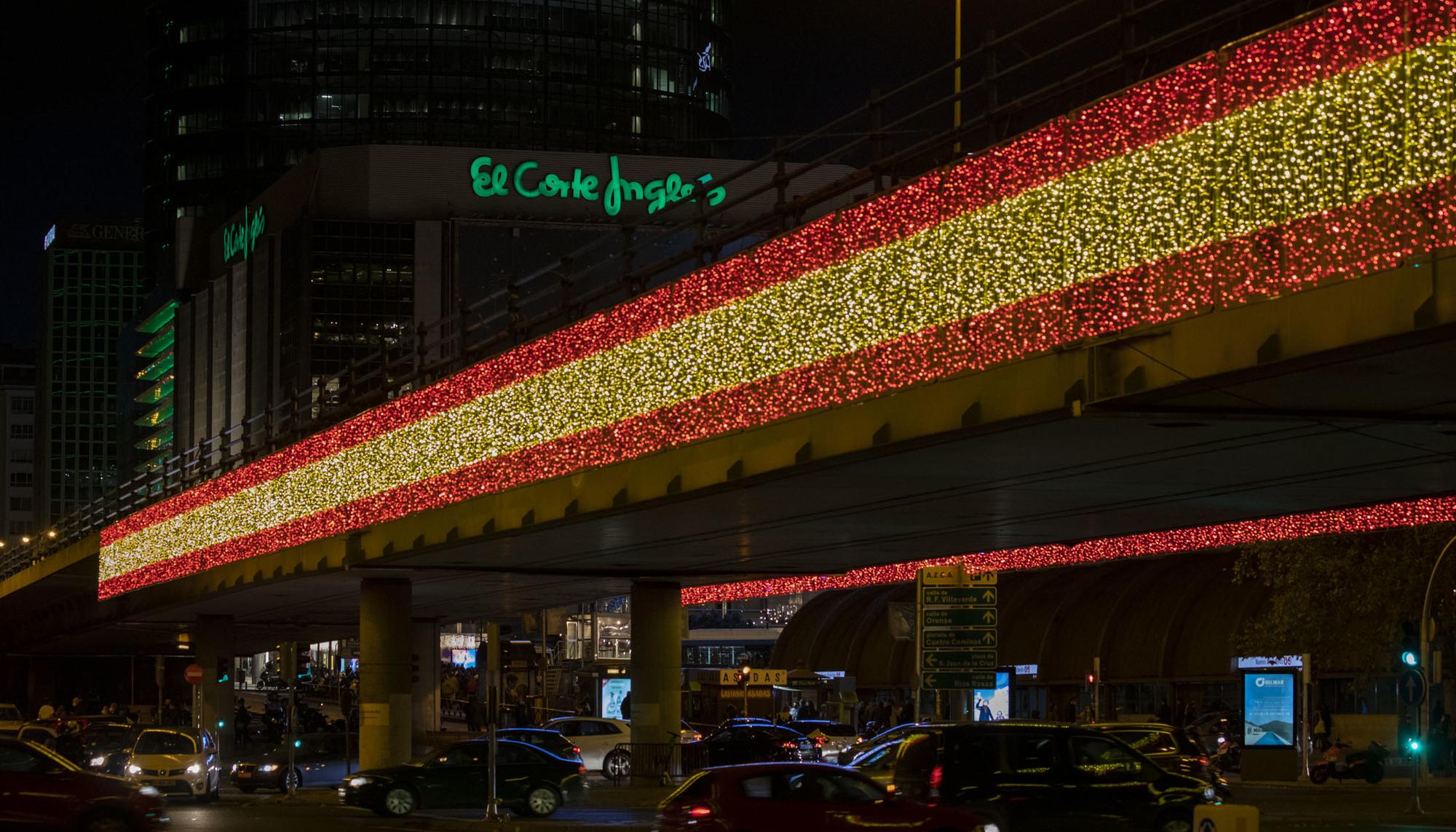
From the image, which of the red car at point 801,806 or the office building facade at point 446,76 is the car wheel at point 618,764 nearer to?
the red car at point 801,806

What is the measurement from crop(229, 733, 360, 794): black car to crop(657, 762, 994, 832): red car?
81.4ft

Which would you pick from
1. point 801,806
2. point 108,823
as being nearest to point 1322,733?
point 801,806

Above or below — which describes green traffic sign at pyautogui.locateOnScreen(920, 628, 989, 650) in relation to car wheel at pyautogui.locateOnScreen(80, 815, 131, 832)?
above

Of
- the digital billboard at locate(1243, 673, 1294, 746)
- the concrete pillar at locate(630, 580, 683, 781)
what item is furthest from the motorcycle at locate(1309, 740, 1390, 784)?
the concrete pillar at locate(630, 580, 683, 781)

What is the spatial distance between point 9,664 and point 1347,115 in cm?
12021

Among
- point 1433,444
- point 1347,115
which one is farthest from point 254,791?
point 1347,115

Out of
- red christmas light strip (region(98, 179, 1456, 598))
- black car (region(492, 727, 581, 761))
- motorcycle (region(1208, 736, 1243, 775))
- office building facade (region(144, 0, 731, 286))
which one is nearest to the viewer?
red christmas light strip (region(98, 179, 1456, 598))

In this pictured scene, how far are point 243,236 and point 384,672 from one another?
361 feet

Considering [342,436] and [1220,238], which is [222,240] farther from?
[1220,238]

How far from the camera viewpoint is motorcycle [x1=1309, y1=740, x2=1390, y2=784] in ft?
140

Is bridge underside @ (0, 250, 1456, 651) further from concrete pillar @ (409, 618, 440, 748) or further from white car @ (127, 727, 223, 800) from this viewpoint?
concrete pillar @ (409, 618, 440, 748)

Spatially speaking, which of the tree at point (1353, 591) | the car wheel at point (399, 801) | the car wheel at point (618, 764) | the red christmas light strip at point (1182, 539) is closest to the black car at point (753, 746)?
the car wheel at point (618, 764)

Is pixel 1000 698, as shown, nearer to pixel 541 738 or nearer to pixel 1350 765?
pixel 1350 765

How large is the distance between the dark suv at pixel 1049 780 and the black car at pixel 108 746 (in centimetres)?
2215
